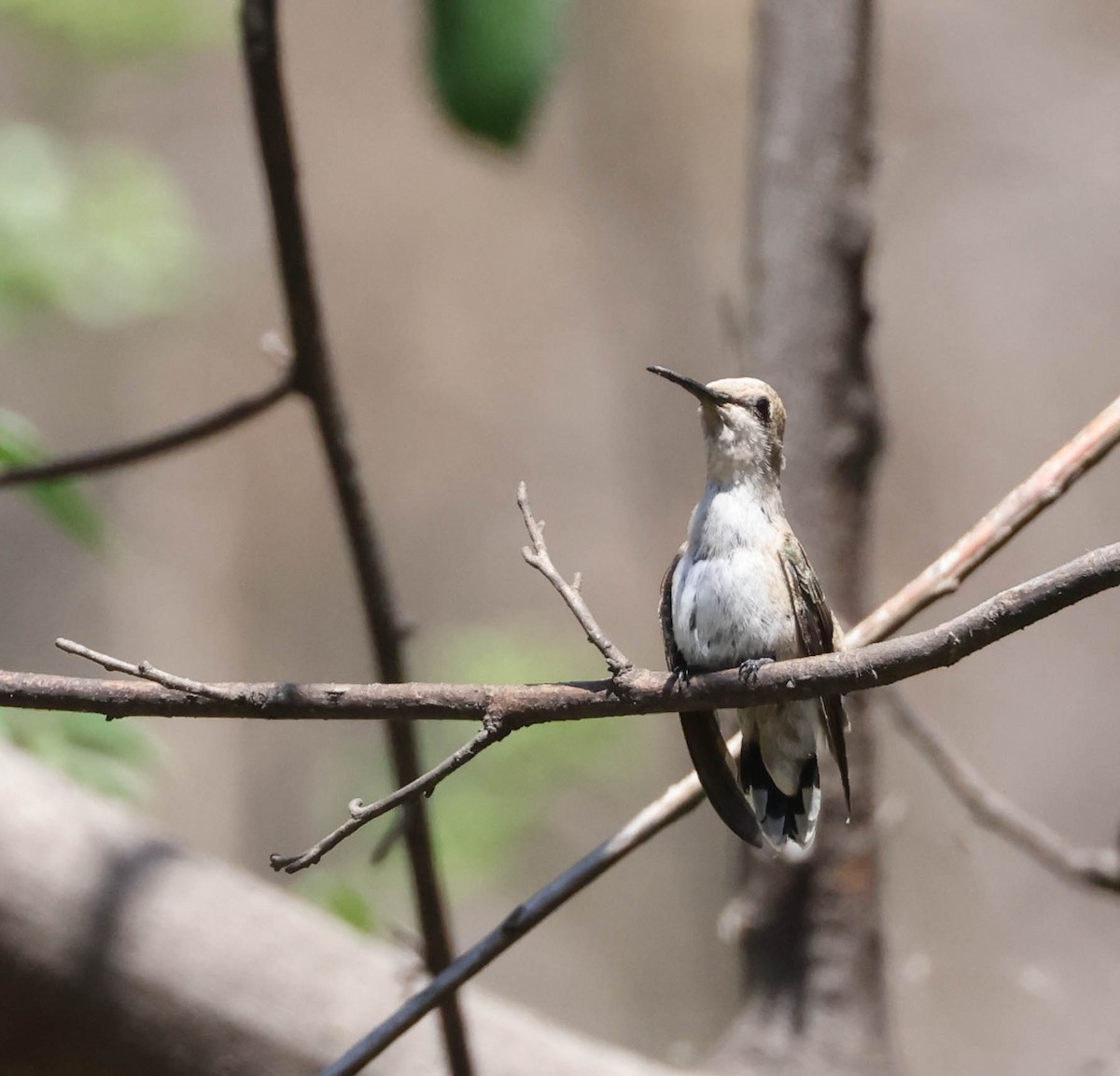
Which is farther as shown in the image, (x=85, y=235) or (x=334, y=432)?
(x=85, y=235)

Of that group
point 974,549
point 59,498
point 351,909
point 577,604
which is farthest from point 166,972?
point 974,549

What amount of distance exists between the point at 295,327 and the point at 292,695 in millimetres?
931

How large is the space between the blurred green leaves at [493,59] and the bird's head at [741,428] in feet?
1.62

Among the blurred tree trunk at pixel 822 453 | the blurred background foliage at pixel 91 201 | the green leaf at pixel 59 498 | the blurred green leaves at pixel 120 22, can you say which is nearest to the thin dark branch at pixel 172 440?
the green leaf at pixel 59 498

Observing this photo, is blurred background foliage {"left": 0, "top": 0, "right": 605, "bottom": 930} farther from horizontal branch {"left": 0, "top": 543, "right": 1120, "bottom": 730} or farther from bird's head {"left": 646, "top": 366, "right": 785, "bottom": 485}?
bird's head {"left": 646, "top": 366, "right": 785, "bottom": 485}

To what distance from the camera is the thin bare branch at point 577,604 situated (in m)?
1.33

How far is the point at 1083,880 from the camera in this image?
8.29 ft

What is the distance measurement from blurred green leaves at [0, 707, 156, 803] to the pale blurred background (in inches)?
87.1

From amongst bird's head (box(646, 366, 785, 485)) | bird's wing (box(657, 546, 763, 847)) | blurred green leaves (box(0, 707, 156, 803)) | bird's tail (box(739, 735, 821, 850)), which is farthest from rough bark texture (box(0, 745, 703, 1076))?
bird's head (box(646, 366, 785, 485))

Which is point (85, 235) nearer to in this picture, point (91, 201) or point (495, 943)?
point (91, 201)

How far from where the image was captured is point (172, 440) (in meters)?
2.02

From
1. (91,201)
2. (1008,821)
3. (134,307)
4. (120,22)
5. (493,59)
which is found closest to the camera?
(493,59)

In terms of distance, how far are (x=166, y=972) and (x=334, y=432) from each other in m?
1.00

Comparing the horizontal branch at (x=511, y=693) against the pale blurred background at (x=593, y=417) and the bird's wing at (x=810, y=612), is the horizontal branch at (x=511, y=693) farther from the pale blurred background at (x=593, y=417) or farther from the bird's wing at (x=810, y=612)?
the pale blurred background at (x=593, y=417)
